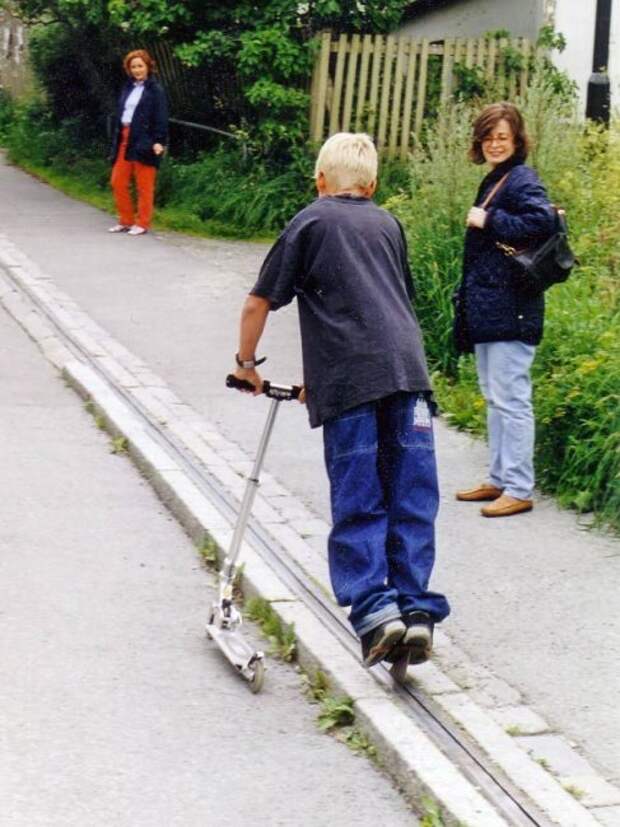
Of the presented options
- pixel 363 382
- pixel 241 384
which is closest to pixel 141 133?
pixel 241 384

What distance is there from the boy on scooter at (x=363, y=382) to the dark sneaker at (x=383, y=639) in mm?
55

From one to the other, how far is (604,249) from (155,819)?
6159 mm

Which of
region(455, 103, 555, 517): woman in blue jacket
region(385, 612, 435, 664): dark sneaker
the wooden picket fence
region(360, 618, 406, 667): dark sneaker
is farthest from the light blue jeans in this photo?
the wooden picket fence

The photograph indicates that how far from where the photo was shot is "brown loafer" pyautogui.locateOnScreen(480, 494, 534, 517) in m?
7.51

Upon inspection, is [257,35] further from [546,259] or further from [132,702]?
[132,702]

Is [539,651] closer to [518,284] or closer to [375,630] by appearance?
[375,630]

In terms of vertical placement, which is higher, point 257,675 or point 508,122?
point 508,122

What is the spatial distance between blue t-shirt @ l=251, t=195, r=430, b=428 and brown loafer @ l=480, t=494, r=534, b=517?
2.10 metres

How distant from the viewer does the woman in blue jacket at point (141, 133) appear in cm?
1589

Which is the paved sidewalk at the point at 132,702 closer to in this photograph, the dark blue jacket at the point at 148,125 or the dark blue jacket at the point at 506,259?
the dark blue jacket at the point at 506,259

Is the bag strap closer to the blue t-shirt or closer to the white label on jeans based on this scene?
the blue t-shirt

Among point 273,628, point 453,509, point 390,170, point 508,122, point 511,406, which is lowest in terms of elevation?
point 453,509

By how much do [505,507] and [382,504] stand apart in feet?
6.72

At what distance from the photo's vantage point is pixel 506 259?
7.31 m
